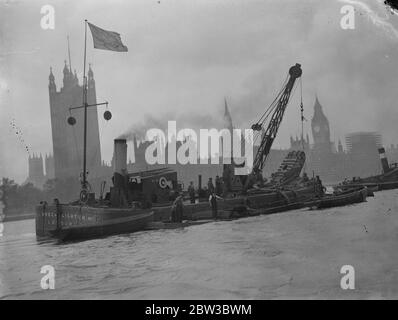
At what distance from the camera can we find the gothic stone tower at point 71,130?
421 cm

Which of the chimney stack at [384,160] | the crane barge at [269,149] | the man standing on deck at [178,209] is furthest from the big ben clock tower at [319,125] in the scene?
the man standing on deck at [178,209]

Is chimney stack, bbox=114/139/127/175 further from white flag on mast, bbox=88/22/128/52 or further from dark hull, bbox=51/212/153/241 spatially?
white flag on mast, bbox=88/22/128/52

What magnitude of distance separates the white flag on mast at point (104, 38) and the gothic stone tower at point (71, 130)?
1.07 feet

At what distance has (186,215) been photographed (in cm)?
485

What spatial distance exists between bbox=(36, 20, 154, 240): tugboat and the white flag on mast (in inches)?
1.2

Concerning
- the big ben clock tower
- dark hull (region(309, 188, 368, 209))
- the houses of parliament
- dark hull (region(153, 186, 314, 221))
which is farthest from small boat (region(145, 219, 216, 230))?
the big ben clock tower

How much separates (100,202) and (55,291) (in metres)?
1.30

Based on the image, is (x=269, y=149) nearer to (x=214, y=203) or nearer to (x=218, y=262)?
(x=214, y=203)

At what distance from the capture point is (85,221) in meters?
4.58

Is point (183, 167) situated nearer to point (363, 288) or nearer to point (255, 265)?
point (255, 265)

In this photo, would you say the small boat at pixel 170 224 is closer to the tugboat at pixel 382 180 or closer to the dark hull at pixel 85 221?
the dark hull at pixel 85 221

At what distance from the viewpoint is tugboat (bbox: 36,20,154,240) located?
438 centimetres

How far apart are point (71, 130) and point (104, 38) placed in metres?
1.22

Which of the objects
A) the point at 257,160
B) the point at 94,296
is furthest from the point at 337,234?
the point at 94,296
